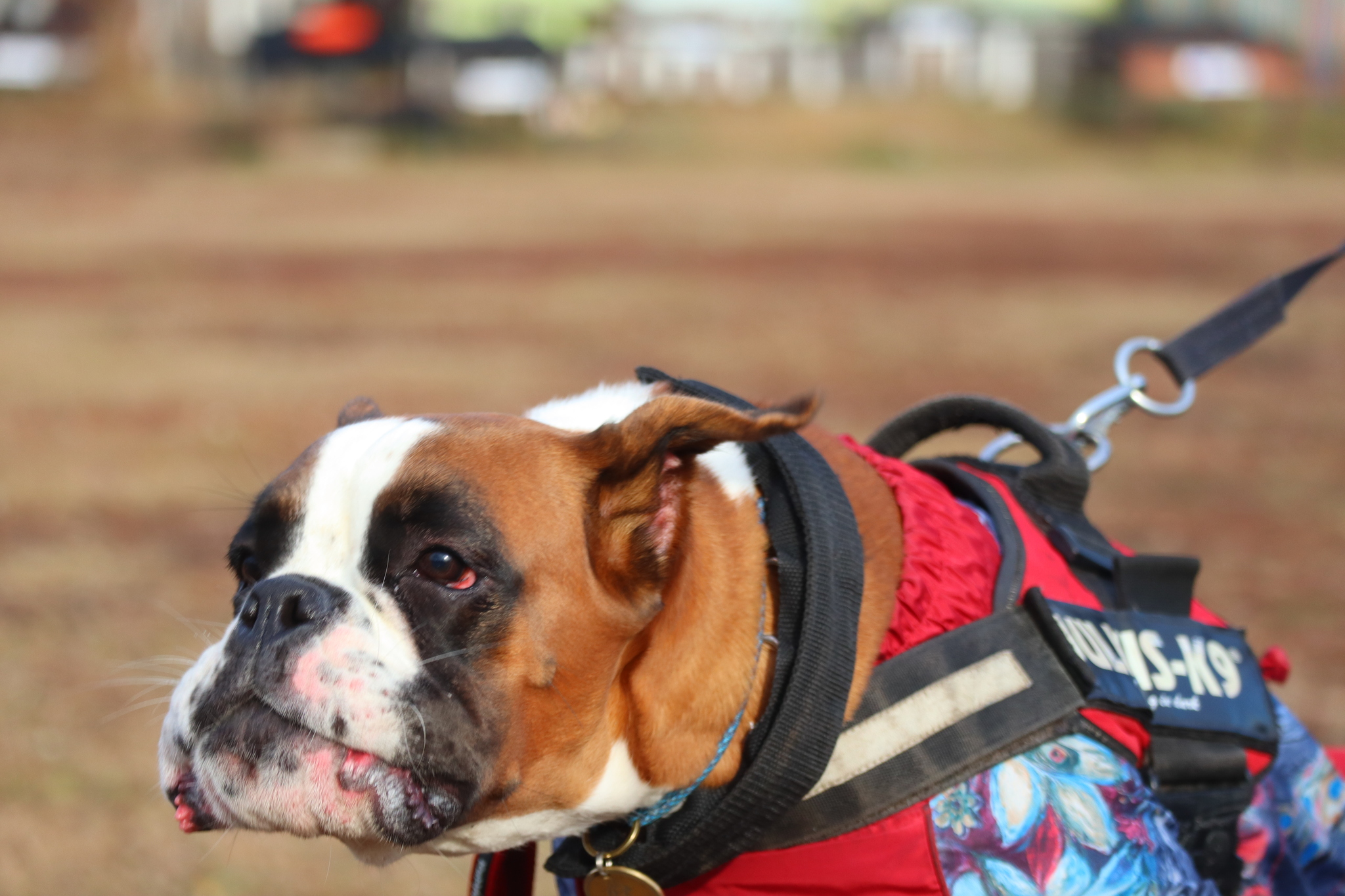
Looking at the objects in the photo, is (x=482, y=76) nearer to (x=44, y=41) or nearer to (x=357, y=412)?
(x=44, y=41)

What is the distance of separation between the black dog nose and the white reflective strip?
0.82 m

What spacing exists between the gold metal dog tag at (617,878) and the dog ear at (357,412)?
904mm

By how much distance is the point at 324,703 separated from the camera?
6.47 feet

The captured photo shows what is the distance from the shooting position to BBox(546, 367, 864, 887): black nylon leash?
2.10m

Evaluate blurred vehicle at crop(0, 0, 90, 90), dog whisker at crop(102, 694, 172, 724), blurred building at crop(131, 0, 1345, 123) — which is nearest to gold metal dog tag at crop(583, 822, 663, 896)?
dog whisker at crop(102, 694, 172, 724)

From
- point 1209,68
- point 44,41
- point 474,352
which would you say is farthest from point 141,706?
point 1209,68

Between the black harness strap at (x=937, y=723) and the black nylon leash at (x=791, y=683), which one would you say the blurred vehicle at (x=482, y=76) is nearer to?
the black nylon leash at (x=791, y=683)

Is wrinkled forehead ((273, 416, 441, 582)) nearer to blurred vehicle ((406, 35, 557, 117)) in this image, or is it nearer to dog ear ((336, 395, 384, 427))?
dog ear ((336, 395, 384, 427))

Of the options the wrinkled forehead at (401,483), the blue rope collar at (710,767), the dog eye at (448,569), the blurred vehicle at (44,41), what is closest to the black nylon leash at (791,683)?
the blue rope collar at (710,767)

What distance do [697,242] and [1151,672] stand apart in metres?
17.7

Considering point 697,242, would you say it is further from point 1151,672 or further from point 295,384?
point 1151,672

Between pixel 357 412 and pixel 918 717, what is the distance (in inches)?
48.3

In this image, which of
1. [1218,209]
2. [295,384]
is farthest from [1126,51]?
[295,384]

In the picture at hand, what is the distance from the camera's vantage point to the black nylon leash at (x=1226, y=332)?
10.3 feet
